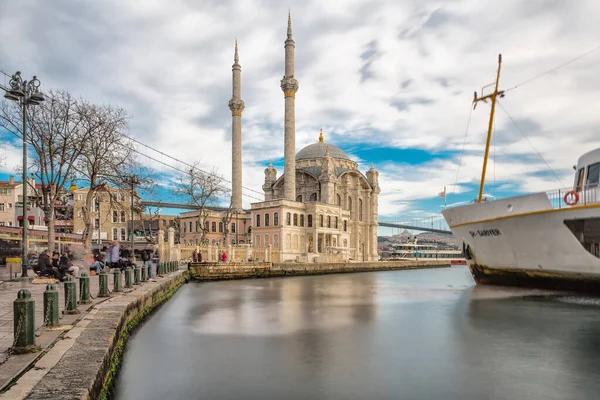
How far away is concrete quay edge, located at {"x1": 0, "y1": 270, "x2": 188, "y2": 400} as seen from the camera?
4.28 meters

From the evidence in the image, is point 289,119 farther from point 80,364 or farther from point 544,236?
point 80,364

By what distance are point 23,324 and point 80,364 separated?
0.98 metres

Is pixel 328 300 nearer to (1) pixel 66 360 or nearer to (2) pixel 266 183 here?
(1) pixel 66 360

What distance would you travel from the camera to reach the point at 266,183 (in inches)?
2672

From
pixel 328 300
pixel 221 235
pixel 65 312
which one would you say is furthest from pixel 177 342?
pixel 221 235

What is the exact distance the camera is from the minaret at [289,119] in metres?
52.8

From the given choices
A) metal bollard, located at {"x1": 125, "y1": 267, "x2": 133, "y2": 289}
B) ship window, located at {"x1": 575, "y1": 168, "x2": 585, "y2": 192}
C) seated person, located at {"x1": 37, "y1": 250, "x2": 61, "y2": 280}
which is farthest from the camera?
ship window, located at {"x1": 575, "y1": 168, "x2": 585, "y2": 192}

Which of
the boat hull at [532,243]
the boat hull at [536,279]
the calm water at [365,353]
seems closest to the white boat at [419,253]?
the boat hull at [536,279]

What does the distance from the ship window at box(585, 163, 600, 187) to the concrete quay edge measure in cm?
1777

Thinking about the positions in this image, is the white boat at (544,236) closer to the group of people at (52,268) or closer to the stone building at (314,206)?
the group of people at (52,268)

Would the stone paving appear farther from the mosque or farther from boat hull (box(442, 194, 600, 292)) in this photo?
the mosque

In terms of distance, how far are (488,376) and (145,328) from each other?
27.3 ft

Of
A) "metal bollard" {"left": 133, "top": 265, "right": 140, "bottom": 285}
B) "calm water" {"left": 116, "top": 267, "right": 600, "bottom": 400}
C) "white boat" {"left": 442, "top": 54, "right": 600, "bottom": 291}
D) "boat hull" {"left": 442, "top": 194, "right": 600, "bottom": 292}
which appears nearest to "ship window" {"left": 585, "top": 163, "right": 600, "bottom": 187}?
"white boat" {"left": 442, "top": 54, "right": 600, "bottom": 291}

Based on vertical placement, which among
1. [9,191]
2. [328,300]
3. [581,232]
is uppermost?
[9,191]
